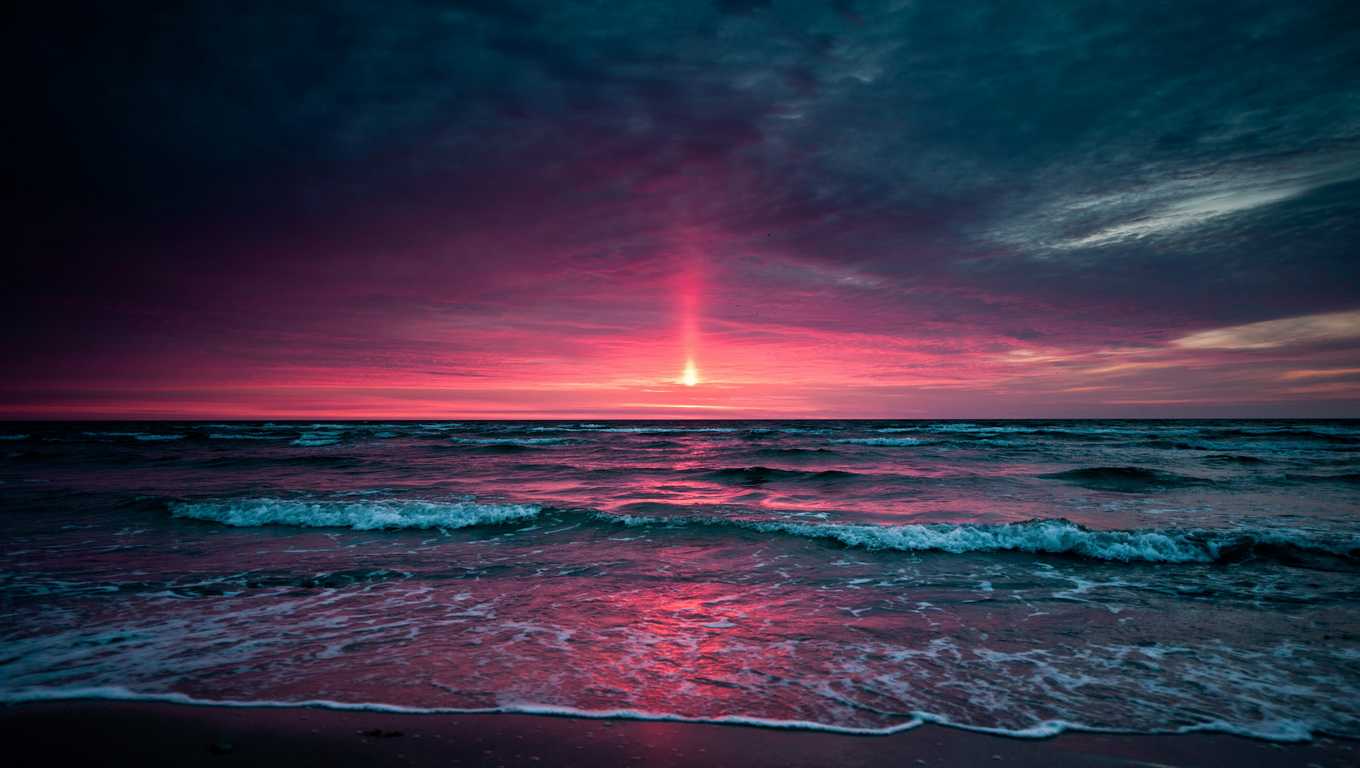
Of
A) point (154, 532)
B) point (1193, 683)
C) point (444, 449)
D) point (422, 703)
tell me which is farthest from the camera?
point (444, 449)

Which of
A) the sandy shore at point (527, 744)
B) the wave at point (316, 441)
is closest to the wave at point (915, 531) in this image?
the sandy shore at point (527, 744)

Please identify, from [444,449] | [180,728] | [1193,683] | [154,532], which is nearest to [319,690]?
[180,728]

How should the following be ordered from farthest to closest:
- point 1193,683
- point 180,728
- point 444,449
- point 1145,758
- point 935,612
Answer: point 444,449, point 935,612, point 1193,683, point 180,728, point 1145,758

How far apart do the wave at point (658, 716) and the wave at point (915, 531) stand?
20.0ft

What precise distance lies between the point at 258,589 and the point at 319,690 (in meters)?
4.14

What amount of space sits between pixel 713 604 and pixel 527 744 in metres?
3.79

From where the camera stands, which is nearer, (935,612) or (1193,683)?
(1193,683)

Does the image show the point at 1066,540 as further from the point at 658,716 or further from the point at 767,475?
the point at 767,475

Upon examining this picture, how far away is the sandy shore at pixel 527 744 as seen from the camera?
401 centimetres

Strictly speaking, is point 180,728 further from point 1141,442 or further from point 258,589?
point 1141,442

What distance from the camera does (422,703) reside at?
4781 millimetres

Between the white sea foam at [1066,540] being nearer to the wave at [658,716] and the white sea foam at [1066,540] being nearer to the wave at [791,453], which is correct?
the wave at [658,716]

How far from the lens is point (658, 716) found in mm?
4590

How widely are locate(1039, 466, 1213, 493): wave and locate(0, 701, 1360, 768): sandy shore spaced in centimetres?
1677
